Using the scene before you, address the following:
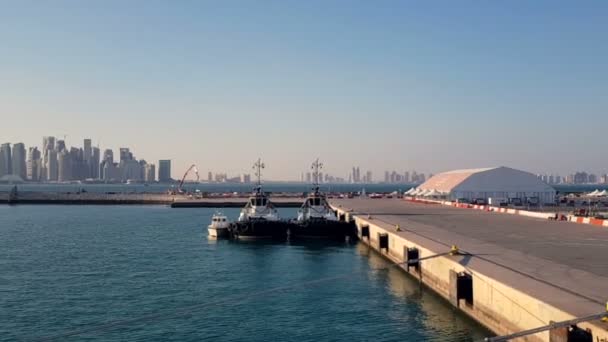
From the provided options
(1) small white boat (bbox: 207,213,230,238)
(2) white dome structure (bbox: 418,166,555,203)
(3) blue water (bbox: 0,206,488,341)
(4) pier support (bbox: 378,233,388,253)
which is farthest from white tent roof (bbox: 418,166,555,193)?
(4) pier support (bbox: 378,233,388,253)

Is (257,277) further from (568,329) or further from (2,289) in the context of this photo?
(568,329)

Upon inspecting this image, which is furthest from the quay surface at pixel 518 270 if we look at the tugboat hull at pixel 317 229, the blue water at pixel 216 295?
the tugboat hull at pixel 317 229

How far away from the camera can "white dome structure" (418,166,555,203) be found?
10881 cm

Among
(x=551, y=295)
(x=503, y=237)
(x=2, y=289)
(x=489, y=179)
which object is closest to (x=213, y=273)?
(x=2, y=289)

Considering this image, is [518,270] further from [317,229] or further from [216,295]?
[317,229]

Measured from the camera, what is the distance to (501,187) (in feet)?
366

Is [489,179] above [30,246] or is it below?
above

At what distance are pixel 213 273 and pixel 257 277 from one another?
3630 mm

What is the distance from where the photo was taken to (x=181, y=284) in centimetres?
3897

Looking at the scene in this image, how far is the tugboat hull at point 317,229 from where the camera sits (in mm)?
67688

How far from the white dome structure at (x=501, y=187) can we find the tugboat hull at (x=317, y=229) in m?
46.1

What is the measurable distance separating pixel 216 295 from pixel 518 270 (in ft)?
55.9

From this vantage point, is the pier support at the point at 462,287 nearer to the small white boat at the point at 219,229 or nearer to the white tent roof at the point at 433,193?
the small white boat at the point at 219,229

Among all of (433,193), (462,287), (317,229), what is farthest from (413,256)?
(433,193)
